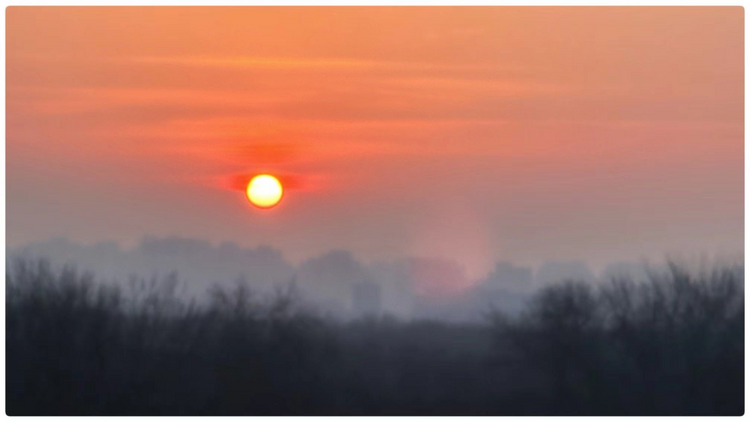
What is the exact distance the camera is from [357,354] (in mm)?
16875

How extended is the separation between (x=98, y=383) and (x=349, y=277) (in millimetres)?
4921

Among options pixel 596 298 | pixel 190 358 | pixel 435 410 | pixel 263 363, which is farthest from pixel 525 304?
pixel 190 358

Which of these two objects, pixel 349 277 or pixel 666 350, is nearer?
pixel 349 277

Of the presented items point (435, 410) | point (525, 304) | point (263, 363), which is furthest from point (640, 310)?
point (263, 363)

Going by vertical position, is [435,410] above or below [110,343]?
below

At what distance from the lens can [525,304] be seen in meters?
16.8

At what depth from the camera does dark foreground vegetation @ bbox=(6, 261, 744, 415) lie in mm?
16516

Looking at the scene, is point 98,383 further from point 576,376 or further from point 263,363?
point 576,376

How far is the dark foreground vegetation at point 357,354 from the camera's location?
16.5 m

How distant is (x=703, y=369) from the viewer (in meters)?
17.1

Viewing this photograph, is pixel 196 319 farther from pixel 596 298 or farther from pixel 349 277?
pixel 596 298

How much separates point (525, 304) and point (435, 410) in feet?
7.77

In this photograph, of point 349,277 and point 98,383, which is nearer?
point 349,277

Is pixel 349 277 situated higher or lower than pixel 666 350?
higher
